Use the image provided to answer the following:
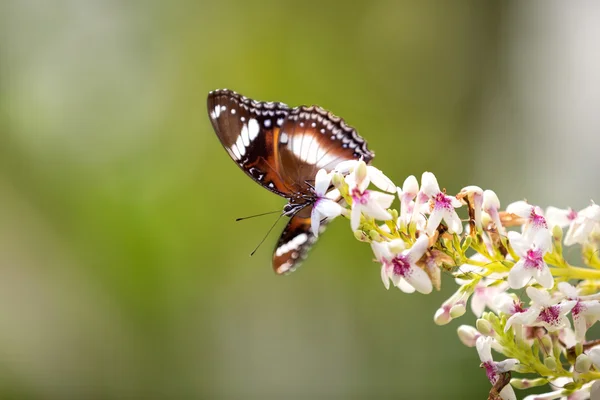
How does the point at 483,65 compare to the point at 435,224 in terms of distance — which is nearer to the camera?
the point at 435,224

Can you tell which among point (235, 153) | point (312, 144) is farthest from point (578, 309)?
point (235, 153)

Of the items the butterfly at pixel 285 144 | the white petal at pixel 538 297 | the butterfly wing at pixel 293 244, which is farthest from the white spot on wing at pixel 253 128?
the white petal at pixel 538 297

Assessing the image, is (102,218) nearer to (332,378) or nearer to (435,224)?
(332,378)

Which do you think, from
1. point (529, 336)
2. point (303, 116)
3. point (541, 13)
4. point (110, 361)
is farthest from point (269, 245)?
point (529, 336)

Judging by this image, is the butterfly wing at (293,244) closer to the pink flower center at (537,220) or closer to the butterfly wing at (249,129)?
the butterfly wing at (249,129)

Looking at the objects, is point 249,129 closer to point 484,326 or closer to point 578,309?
point 484,326

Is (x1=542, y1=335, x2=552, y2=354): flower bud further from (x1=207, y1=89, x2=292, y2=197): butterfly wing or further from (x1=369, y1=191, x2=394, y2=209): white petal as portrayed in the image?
(x1=207, y1=89, x2=292, y2=197): butterfly wing

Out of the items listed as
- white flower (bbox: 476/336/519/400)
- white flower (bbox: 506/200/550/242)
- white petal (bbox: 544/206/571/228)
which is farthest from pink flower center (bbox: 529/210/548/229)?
white flower (bbox: 476/336/519/400)
